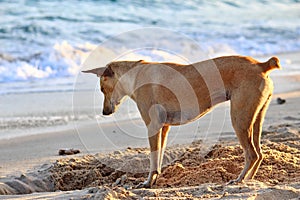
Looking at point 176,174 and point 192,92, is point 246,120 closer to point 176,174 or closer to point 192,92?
point 192,92

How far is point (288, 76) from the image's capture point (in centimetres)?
1270

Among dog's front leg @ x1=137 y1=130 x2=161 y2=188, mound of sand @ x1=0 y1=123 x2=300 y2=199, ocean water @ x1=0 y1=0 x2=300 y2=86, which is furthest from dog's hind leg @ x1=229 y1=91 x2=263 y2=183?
ocean water @ x1=0 y1=0 x2=300 y2=86

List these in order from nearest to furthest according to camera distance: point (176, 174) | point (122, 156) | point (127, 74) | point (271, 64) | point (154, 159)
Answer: point (271, 64) < point (154, 159) < point (127, 74) < point (176, 174) < point (122, 156)

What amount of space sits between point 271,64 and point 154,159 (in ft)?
4.62

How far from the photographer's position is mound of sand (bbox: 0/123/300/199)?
17.2 ft

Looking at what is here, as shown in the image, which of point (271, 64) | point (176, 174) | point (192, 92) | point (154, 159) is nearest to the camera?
point (271, 64)

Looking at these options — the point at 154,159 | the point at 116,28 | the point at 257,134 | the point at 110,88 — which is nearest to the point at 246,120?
the point at 257,134

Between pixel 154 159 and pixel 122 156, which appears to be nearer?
pixel 154 159

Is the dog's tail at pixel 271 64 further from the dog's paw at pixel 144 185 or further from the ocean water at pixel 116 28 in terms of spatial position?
the ocean water at pixel 116 28

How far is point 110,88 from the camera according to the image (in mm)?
6176

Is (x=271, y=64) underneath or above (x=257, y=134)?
above

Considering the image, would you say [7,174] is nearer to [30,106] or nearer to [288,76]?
[30,106]

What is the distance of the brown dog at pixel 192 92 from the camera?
220 inches

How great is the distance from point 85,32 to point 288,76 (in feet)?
24.7
